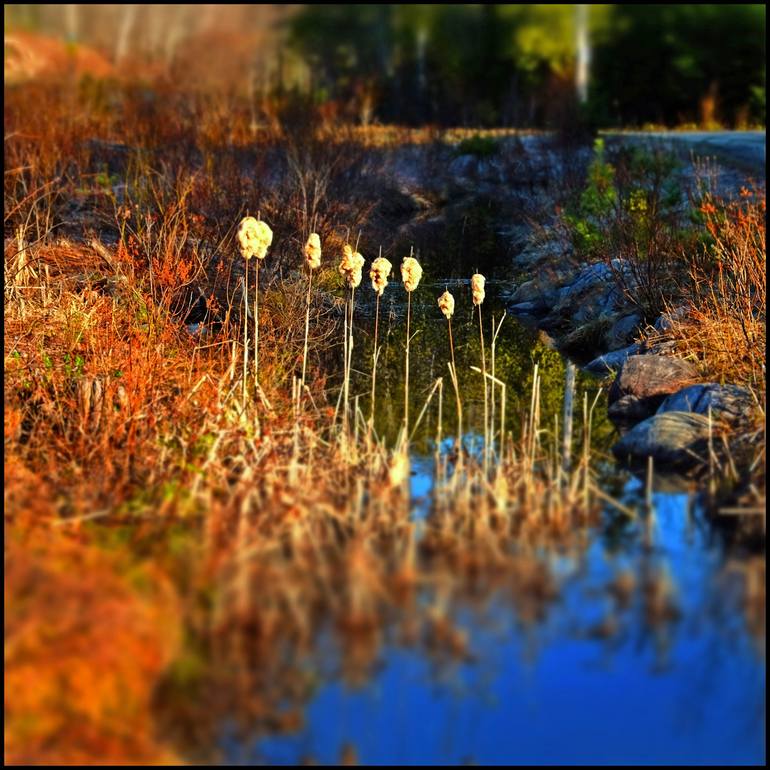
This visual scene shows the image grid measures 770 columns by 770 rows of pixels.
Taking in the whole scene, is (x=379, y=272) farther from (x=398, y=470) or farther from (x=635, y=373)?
(x=635, y=373)

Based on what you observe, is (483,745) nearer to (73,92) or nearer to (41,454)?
(41,454)

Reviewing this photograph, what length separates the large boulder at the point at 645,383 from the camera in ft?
21.6

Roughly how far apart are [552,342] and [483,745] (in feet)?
19.4

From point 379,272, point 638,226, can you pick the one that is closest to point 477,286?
point 379,272

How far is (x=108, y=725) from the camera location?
10.4ft

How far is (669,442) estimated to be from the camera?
5590mm

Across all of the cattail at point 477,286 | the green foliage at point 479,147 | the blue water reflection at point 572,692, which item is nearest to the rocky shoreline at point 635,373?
the cattail at point 477,286

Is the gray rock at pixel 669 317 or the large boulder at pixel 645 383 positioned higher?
the gray rock at pixel 669 317

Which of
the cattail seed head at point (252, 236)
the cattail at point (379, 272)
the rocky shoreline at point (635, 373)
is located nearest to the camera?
the cattail seed head at point (252, 236)

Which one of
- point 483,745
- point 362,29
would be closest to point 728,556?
point 483,745

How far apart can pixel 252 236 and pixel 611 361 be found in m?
3.31

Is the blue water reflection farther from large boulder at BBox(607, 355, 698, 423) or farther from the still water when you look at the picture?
large boulder at BBox(607, 355, 698, 423)

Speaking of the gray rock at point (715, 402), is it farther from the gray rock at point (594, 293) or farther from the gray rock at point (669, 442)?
the gray rock at point (594, 293)

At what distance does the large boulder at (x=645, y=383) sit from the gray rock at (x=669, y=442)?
70 centimetres
